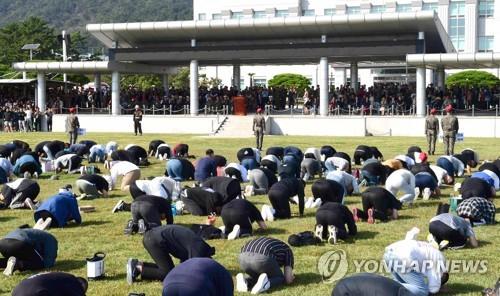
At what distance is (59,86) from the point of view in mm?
52344

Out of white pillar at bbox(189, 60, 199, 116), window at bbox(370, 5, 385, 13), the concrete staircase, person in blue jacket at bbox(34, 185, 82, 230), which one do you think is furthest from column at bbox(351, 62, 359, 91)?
person in blue jacket at bbox(34, 185, 82, 230)

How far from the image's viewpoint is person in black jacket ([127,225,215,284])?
8.53m

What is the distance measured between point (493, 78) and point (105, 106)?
3611cm

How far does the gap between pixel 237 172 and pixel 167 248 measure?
344 inches

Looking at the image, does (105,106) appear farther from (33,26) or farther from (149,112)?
(33,26)

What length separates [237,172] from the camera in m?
→ 17.4

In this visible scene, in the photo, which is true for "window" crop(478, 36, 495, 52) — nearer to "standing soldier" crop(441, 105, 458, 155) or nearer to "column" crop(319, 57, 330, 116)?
"column" crop(319, 57, 330, 116)

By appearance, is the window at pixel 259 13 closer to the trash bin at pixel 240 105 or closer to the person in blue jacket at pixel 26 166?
the trash bin at pixel 240 105

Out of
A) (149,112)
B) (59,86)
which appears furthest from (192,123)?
(59,86)

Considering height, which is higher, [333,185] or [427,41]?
[427,41]

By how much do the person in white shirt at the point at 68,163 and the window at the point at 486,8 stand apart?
6518 centimetres

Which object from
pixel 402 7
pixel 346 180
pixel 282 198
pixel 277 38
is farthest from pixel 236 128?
pixel 402 7

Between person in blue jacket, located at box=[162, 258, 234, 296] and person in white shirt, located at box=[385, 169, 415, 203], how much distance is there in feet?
25.0

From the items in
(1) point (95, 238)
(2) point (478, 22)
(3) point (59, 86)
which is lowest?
(1) point (95, 238)
